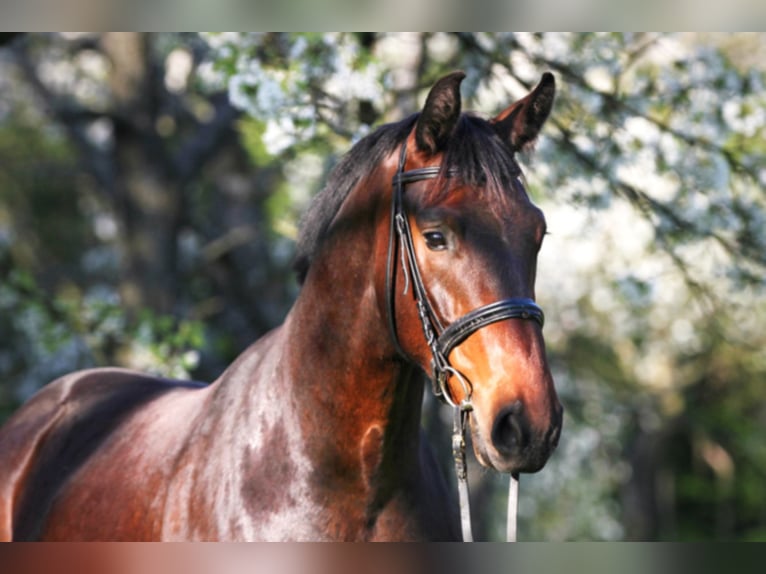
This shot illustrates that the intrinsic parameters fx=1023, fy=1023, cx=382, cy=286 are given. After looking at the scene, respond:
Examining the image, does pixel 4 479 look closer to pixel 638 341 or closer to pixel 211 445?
pixel 211 445

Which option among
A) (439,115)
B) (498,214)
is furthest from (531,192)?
(498,214)

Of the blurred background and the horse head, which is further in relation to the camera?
the blurred background

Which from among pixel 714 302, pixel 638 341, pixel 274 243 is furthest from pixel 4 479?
pixel 638 341

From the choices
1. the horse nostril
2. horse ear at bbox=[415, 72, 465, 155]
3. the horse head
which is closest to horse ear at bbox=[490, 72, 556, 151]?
the horse head

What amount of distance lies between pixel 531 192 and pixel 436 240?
179 inches

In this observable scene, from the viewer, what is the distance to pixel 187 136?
1452cm

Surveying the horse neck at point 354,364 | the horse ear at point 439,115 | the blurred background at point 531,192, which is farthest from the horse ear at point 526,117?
the horse neck at point 354,364

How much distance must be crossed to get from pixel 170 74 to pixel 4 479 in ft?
38.2

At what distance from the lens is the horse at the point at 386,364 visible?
2619 millimetres

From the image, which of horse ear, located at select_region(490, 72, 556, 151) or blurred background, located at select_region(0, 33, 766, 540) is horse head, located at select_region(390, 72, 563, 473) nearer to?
horse ear, located at select_region(490, 72, 556, 151)

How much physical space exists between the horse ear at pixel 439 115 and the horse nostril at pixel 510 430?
803 mm

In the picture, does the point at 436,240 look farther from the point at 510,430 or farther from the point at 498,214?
the point at 510,430

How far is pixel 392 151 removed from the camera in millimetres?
3002

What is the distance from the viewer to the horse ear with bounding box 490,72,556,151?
305cm
